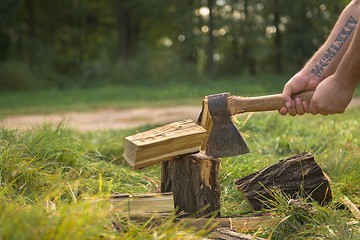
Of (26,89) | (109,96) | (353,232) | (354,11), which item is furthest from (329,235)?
(26,89)

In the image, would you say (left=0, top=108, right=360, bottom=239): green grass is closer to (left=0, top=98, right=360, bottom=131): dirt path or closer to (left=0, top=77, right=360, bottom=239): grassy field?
(left=0, top=77, right=360, bottom=239): grassy field

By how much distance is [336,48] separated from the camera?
3.58 metres

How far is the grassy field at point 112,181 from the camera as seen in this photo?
2.14m

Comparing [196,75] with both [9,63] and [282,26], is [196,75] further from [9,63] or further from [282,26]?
[9,63]

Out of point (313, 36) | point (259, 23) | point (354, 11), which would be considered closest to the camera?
point (354, 11)

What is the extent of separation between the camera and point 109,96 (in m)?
15.6

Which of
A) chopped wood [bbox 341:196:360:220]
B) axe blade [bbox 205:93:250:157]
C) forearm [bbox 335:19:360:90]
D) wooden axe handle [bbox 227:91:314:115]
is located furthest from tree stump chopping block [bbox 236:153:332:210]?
forearm [bbox 335:19:360:90]

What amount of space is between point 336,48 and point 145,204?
168cm

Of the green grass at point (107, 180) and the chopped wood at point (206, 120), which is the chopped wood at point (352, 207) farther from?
the chopped wood at point (206, 120)

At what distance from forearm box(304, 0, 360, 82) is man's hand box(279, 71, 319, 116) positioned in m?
0.05

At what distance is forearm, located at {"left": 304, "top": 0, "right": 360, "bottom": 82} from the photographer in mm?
3545

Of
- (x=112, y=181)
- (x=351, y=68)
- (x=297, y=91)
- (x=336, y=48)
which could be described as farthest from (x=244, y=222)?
(x=336, y=48)

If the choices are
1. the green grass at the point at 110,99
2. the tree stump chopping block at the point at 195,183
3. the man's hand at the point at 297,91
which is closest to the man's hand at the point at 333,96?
the man's hand at the point at 297,91

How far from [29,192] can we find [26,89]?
647 inches
